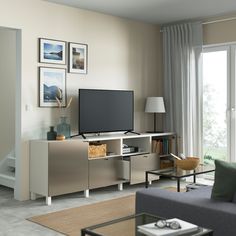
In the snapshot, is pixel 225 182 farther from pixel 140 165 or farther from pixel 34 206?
pixel 140 165

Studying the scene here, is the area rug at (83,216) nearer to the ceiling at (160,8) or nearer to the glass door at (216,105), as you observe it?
the glass door at (216,105)

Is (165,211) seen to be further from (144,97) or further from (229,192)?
(144,97)

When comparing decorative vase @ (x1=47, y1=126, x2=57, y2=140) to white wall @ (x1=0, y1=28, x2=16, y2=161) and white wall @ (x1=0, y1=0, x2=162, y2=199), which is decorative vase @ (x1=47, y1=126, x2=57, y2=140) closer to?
white wall @ (x1=0, y1=0, x2=162, y2=199)

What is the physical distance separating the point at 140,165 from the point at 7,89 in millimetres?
2464

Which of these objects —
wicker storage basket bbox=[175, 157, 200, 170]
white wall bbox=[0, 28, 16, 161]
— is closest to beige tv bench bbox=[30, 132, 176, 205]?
wicker storage basket bbox=[175, 157, 200, 170]

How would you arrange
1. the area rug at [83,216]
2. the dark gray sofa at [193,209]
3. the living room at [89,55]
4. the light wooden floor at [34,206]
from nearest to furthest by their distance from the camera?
the dark gray sofa at [193,209], the light wooden floor at [34,206], the area rug at [83,216], the living room at [89,55]

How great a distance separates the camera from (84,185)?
17.4 ft

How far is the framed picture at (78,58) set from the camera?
5621mm

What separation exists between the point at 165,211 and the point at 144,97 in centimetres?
376

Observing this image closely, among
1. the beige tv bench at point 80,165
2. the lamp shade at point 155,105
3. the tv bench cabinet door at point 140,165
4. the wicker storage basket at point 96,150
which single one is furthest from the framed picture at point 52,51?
the tv bench cabinet door at point 140,165

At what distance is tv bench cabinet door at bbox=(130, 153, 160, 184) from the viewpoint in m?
5.81

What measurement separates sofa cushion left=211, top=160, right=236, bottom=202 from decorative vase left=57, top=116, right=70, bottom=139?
2745 mm

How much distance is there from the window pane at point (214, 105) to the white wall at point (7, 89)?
312 centimetres

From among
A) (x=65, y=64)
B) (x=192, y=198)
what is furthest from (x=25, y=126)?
(x=192, y=198)
